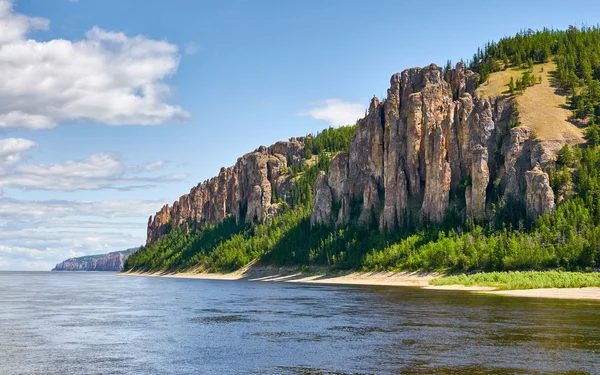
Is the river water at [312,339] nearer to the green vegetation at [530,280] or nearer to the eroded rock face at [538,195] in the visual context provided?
the green vegetation at [530,280]

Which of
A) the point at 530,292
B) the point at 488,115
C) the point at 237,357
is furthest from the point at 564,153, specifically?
the point at 237,357

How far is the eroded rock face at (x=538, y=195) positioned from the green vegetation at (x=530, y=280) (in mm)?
33793

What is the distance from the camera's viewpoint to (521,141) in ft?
557

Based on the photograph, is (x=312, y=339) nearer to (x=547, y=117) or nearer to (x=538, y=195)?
(x=538, y=195)

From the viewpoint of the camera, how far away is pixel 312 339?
172 feet

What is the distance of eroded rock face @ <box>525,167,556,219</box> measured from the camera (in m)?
146

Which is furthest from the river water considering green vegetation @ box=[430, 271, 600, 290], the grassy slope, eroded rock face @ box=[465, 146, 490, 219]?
the grassy slope

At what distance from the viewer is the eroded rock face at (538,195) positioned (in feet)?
479

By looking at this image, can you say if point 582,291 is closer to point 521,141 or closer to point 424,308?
point 424,308

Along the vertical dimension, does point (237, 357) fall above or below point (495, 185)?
below

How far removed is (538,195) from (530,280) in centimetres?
4640

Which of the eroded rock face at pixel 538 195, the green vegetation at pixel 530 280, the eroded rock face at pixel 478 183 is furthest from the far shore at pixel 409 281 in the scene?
the eroded rock face at pixel 538 195

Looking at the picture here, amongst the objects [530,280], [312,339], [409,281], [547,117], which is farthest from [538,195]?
[312,339]

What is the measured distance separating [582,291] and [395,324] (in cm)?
4890
